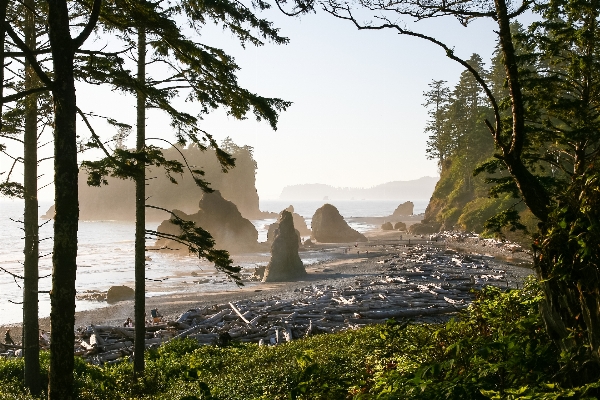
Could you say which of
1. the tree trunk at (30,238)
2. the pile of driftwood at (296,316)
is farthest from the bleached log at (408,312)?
the tree trunk at (30,238)

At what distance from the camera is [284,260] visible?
33.5 metres

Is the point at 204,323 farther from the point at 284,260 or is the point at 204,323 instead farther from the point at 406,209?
the point at 406,209

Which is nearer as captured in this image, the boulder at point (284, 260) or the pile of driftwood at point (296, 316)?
the pile of driftwood at point (296, 316)

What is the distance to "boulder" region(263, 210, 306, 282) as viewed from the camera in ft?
109

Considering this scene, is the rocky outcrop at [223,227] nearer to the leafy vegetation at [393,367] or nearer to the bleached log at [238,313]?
the bleached log at [238,313]

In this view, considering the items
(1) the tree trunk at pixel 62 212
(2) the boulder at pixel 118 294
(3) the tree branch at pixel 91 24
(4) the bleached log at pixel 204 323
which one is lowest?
(2) the boulder at pixel 118 294

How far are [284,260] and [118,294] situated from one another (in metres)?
12.0

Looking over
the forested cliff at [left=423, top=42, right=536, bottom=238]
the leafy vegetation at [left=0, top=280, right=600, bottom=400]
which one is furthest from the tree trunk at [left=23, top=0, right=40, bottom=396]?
the forested cliff at [left=423, top=42, right=536, bottom=238]

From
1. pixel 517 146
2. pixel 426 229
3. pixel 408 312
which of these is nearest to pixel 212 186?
pixel 426 229

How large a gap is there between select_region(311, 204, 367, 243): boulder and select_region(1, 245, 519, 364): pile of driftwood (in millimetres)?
41242

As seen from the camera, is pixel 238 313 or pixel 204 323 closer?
pixel 204 323

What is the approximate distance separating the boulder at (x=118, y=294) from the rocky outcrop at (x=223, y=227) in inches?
1244

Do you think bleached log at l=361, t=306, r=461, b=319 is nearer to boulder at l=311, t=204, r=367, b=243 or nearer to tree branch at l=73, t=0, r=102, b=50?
tree branch at l=73, t=0, r=102, b=50

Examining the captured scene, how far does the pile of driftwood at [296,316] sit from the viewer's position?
16078 mm
